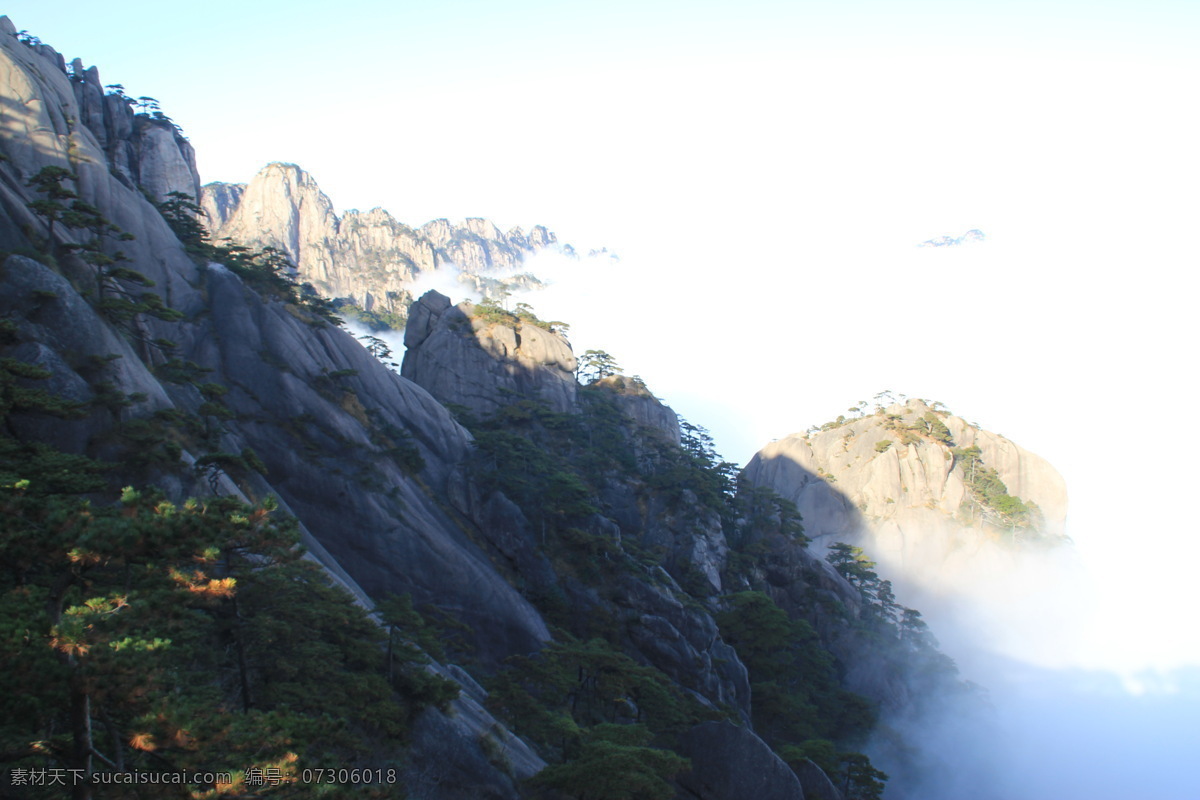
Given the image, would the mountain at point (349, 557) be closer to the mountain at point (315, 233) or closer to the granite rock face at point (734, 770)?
the granite rock face at point (734, 770)

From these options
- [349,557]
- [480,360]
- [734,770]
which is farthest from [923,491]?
[349,557]

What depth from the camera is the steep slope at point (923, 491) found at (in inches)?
2849

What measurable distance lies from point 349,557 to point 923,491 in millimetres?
59466

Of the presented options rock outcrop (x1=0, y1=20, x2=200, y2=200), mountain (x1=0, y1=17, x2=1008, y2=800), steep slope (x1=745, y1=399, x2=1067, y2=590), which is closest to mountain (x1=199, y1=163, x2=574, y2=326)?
rock outcrop (x1=0, y1=20, x2=200, y2=200)

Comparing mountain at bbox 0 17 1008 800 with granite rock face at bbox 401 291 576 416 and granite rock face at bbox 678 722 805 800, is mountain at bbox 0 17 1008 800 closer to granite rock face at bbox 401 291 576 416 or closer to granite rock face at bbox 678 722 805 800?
granite rock face at bbox 678 722 805 800

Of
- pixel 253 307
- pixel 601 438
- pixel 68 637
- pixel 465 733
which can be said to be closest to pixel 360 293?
pixel 601 438

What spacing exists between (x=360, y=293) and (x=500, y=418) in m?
113

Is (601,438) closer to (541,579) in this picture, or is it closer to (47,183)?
(541,579)

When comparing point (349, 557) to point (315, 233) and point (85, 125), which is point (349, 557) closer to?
point (85, 125)

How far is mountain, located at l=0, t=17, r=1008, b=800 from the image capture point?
10539 mm

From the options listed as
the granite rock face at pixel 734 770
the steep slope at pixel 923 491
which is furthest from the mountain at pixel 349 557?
the steep slope at pixel 923 491

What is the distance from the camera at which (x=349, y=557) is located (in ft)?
110

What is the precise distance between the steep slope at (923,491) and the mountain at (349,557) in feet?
28.1

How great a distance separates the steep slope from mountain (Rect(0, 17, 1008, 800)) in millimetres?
8574
